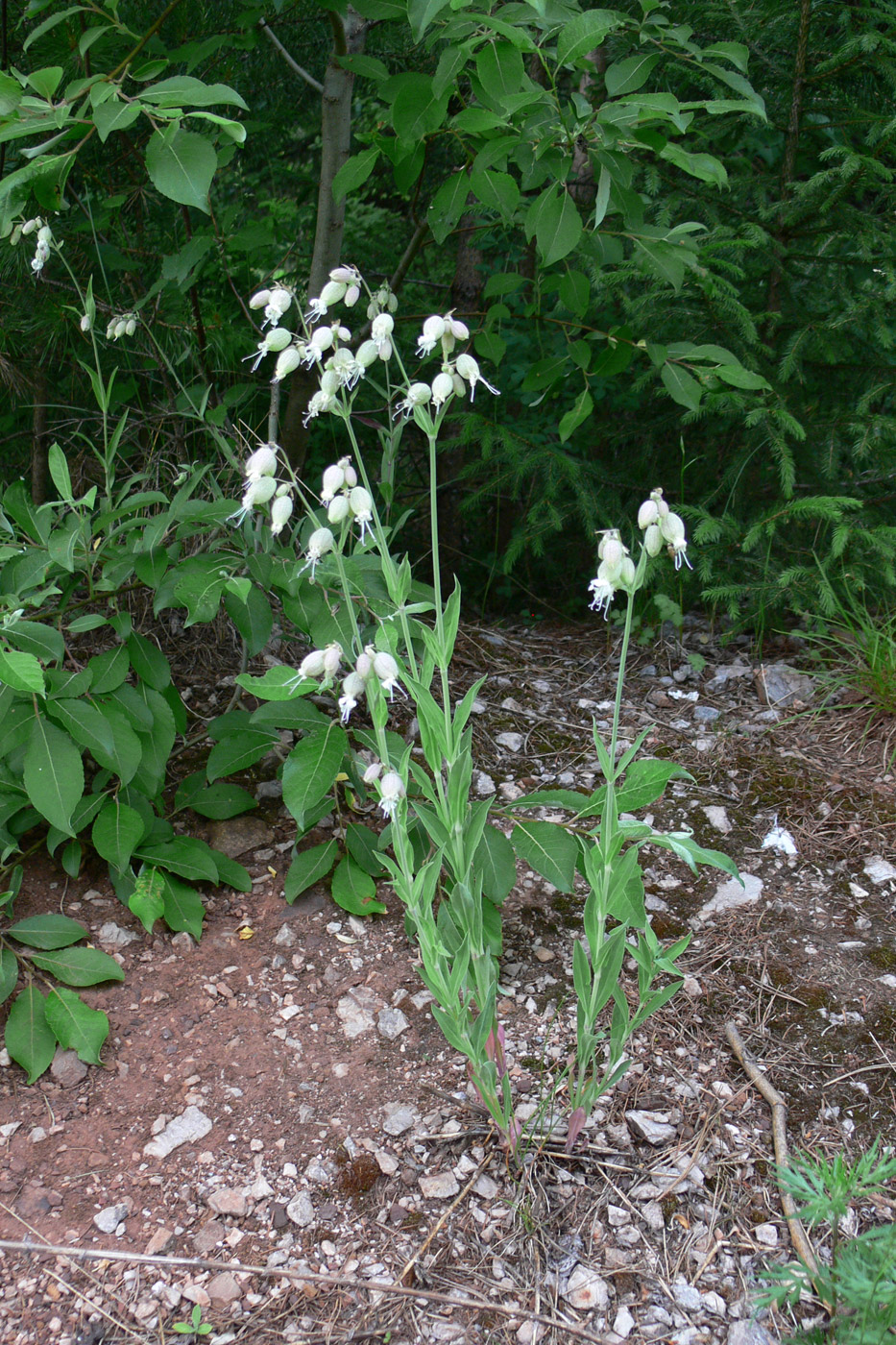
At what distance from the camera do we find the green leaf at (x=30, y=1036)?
69.1 inches

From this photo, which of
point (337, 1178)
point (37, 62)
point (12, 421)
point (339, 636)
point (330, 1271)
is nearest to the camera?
point (330, 1271)

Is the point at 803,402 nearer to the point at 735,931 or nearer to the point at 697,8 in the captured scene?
the point at 697,8

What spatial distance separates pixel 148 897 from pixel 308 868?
341 millimetres

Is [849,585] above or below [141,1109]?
above

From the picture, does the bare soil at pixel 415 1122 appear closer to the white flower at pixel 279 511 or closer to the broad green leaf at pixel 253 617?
the broad green leaf at pixel 253 617

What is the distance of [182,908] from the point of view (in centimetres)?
204

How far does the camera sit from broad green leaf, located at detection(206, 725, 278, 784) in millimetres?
2076

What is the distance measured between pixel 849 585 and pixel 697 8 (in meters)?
1.82

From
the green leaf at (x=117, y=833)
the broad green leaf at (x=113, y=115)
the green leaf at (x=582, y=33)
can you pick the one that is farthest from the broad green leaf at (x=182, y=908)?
the green leaf at (x=582, y=33)

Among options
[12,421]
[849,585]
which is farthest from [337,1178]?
[12,421]

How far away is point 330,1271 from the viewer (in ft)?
4.93

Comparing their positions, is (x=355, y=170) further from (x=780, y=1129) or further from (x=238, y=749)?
(x=780, y=1129)

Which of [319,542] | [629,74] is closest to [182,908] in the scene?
[319,542]

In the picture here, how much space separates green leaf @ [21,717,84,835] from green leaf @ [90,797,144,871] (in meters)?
0.21
